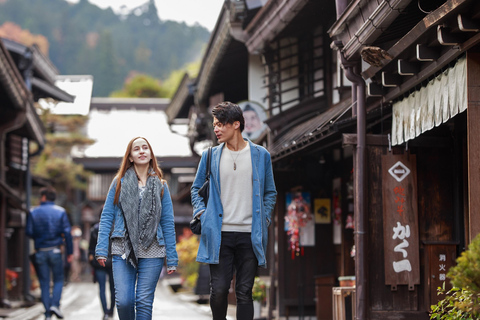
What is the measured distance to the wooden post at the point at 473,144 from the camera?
6758 mm

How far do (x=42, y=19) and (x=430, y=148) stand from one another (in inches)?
3926

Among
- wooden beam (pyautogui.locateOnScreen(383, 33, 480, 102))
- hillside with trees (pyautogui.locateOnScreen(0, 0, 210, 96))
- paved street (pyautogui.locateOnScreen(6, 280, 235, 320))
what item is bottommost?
paved street (pyautogui.locateOnScreen(6, 280, 235, 320))

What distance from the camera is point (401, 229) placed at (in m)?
9.17

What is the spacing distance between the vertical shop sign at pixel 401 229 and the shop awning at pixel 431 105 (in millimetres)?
456

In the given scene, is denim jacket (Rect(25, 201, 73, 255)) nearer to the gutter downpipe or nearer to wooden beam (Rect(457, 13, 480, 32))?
the gutter downpipe

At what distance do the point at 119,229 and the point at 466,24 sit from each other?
3.45 m

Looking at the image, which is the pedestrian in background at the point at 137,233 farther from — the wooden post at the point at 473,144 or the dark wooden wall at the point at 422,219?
the wooden post at the point at 473,144

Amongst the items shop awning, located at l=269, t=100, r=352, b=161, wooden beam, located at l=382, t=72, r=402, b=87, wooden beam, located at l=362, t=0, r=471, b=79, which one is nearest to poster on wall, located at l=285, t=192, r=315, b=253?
shop awning, located at l=269, t=100, r=352, b=161

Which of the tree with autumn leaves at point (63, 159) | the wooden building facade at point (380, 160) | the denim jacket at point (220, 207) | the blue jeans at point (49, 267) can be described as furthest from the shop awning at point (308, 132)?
the tree with autumn leaves at point (63, 159)

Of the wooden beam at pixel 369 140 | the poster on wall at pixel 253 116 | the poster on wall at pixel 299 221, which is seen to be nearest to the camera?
the wooden beam at pixel 369 140

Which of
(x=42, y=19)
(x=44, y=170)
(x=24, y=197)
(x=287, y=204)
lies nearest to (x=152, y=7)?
(x=42, y=19)

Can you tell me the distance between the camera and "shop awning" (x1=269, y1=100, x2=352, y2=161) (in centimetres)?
1048

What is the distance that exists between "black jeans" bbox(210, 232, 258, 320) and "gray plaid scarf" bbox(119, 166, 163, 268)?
2.41 feet

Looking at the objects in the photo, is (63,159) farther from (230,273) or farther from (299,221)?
(230,273)
